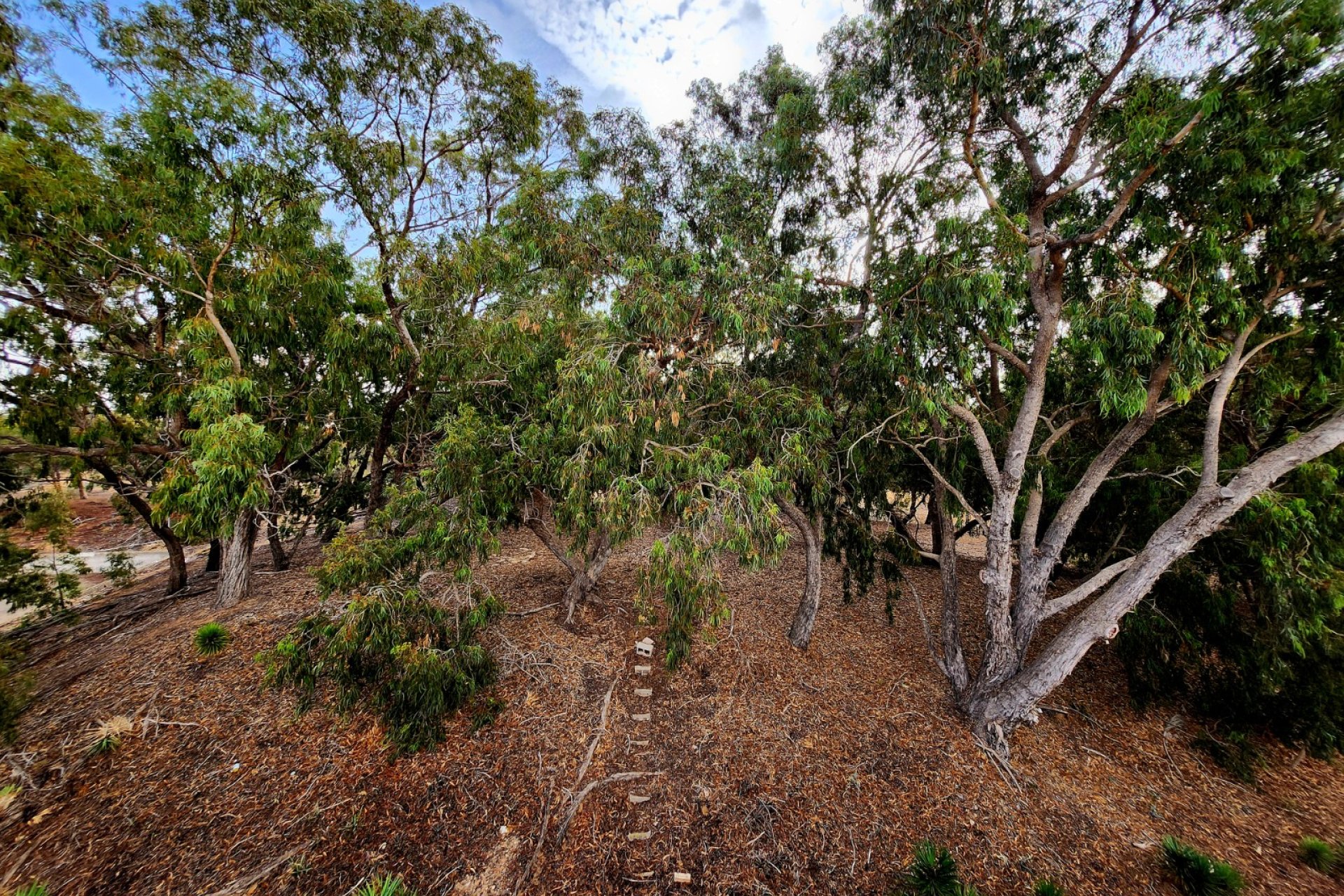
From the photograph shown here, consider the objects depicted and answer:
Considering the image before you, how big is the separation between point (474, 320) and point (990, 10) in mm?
6487

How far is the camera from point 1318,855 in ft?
11.8

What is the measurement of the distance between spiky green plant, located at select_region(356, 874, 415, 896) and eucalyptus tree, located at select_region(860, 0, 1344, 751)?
18.3 ft

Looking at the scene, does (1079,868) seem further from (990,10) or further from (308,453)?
(308,453)

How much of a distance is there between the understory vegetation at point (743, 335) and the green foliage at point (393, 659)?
0.04m

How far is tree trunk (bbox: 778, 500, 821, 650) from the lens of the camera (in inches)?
226

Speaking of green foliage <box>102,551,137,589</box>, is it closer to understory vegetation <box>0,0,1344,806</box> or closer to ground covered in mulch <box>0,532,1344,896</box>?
understory vegetation <box>0,0,1344,806</box>

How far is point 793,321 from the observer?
5.46m

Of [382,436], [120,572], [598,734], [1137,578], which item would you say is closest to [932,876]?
[598,734]

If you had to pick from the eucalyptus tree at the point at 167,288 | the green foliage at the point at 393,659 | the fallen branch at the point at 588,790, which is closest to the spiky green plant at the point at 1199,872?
the fallen branch at the point at 588,790

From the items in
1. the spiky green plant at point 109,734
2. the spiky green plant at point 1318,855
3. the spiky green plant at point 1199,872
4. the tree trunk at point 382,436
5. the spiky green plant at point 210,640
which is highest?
the tree trunk at point 382,436

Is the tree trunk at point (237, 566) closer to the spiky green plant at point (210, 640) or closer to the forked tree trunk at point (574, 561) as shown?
the spiky green plant at point (210, 640)

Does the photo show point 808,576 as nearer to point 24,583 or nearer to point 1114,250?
point 1114,250

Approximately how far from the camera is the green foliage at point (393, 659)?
11.9ft

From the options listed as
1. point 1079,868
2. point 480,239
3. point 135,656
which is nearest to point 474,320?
point 480,239
